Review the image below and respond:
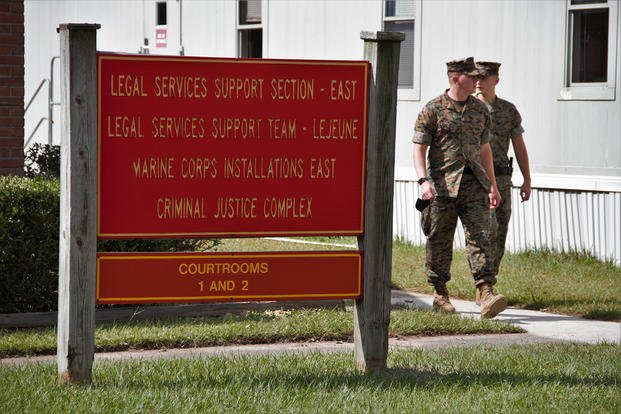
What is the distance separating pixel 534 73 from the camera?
1366 cm

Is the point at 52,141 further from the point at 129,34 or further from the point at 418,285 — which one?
the point at 418,285

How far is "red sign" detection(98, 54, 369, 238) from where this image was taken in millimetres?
6809

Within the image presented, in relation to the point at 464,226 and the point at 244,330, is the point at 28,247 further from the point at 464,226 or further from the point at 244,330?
the point at 464,226

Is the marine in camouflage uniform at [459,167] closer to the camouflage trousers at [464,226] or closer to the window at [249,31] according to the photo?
the camouflage trousers at [464,226]

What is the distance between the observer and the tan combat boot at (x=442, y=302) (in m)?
10.3

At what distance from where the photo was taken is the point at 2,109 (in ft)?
37.0

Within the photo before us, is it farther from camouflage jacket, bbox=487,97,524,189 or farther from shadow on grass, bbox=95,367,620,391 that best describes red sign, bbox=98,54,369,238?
camouflage jacket, bbox=487,97,524,189

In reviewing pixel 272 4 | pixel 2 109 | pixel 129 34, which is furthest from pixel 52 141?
pixel 2 109

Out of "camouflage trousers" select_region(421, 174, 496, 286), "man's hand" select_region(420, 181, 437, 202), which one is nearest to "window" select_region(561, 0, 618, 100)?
"camouflage trousers" select_region(421, 174, 496, 286)

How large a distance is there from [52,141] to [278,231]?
43.8 ft

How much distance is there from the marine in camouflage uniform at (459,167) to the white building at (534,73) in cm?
305

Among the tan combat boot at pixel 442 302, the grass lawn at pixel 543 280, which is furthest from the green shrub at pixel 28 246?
the grass lawn at pixel 543 280

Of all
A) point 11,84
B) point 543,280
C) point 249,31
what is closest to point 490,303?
point 543,280

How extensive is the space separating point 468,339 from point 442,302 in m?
1.19
